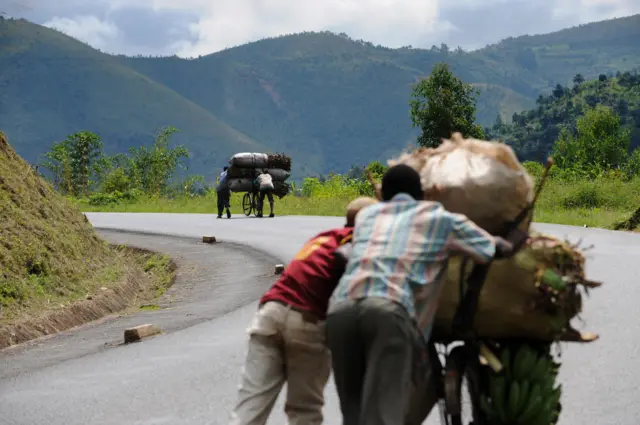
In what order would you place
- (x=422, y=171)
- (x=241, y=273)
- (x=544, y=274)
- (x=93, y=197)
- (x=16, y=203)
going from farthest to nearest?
(x=93, y=197), (x=241, y=273), (x=16, y=203), (x=422, y=171), (x=544, y=274)

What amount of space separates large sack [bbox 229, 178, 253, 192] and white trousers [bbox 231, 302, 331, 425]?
93.6 ft

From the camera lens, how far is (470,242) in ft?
13.9

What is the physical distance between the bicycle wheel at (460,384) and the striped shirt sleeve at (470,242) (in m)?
0.57

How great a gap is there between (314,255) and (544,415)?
1211mm

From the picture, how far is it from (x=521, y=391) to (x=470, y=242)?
0.71m

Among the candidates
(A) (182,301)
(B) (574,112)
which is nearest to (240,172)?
(A) (182,301)

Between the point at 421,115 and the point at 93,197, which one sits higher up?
the point at 421,115

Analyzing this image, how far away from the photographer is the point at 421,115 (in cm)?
5750

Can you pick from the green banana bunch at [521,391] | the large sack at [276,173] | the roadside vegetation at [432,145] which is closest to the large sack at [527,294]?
the green banana bunch at [521,391]

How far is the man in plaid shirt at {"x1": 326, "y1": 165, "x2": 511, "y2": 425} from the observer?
4012 mm

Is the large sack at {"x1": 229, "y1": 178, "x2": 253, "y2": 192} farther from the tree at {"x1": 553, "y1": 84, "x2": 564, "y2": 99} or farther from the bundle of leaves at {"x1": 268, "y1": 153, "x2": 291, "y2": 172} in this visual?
the tree at {"x1": 553, "y1": 84, "x2": 564, "y2": 99}

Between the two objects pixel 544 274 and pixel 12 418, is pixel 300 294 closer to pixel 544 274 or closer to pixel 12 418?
pixel 544 274

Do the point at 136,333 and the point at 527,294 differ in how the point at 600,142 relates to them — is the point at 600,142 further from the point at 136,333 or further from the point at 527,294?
the point at 527,294

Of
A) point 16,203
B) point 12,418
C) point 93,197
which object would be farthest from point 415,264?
point 93,197
